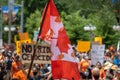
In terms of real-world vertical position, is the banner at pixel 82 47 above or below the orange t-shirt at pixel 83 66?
below

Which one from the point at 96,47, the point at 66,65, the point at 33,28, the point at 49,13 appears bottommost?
the point at 33,28

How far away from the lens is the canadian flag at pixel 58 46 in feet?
33.1

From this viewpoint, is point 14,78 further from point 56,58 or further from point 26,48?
point 56,58

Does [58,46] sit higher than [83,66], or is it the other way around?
[58,46]

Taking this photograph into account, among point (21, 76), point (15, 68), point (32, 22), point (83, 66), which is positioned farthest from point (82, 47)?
point (32, 22)

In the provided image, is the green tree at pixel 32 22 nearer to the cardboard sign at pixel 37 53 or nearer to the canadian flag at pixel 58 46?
the cardboard sign at pixel 37 53

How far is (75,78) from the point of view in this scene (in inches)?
391

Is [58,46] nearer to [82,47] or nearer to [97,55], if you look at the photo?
[97,55]

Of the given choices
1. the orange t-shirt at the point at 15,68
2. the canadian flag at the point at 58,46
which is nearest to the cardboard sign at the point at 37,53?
the orange t-shirt at the point at 15,68

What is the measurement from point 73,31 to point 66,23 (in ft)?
3.93

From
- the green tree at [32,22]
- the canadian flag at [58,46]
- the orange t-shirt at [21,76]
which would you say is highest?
the canadian flag at [58,46]

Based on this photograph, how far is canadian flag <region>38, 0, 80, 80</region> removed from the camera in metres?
10.1

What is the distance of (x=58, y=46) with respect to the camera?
10117 mm

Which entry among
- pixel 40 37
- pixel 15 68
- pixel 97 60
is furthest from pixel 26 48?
pixel 97 60
